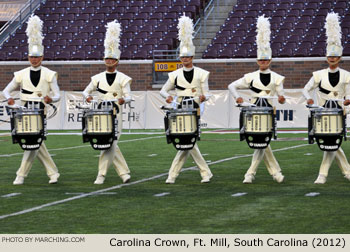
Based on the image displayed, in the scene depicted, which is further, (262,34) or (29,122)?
(262,34)

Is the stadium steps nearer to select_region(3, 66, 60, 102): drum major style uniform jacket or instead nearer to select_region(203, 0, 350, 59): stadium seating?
select_region(203, 0, 350, 59): stadium seating

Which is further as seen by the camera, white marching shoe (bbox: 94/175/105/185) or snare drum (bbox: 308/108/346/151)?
white marching shoe (bbox: 94/175/105/185)

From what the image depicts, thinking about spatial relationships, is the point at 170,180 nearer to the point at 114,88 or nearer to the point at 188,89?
the point at 188,89

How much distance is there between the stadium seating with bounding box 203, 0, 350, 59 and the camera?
2934 centimetres

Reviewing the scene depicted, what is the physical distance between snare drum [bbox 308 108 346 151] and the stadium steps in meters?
20.1

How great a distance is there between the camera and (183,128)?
438 inches

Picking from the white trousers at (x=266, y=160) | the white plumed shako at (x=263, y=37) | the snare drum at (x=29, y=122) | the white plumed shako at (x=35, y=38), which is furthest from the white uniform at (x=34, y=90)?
the white plumed shako at (x=263, y=37)

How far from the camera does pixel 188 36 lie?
38.5ft

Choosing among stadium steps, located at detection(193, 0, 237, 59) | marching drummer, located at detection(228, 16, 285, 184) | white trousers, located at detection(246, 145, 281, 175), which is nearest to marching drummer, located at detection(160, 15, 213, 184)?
marching drummer, located at detection(228, 16, 285, 184)

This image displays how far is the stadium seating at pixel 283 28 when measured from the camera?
96.3ft

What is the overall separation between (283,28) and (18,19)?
416 inches

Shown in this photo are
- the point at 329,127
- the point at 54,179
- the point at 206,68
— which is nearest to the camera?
the point at 329,127

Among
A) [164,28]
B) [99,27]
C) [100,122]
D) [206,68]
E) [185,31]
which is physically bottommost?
[100,122]

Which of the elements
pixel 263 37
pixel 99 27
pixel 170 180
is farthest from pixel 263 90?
pixel 99 27
